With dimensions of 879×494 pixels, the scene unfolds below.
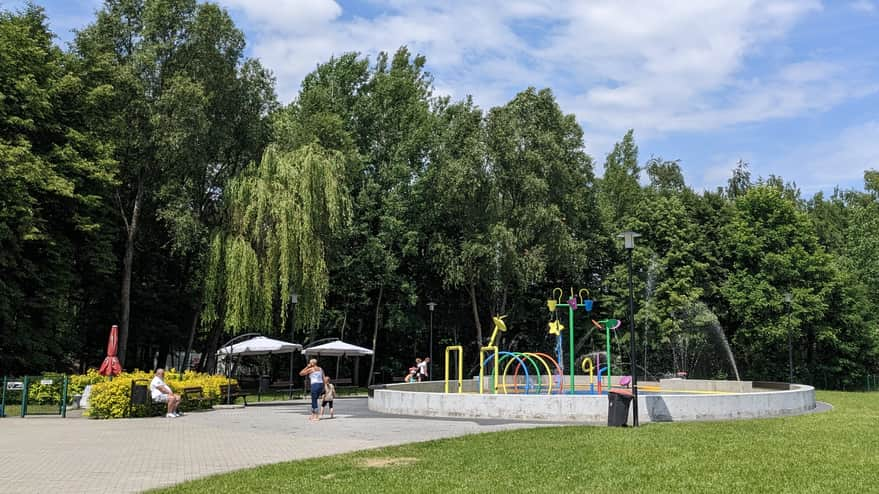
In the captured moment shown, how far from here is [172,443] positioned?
41.0ft

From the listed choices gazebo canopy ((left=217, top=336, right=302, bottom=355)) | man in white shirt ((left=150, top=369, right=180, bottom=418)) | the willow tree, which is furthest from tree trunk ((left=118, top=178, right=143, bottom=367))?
man in white shirt ((left=150, top=369, right=180, bottom=418))

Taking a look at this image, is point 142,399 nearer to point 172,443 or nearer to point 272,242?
point 172,443

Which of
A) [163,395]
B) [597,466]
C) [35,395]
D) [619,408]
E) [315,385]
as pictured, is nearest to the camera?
[597,466]

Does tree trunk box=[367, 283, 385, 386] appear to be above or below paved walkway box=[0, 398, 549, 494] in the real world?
above

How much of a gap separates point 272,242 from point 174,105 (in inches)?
290

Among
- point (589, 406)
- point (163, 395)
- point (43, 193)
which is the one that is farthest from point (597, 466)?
point (43, 193)

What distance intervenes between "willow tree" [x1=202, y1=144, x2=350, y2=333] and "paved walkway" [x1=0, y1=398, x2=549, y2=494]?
749 cm

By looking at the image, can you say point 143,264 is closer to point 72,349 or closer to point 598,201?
point 72,349

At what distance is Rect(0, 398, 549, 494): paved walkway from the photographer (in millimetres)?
8914

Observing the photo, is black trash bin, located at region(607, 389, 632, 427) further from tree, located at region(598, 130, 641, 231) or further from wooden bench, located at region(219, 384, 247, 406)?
tree, located at region(598, 130, 641, 231)

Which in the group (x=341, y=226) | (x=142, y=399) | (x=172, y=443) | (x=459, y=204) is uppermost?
(x=459, y=204)

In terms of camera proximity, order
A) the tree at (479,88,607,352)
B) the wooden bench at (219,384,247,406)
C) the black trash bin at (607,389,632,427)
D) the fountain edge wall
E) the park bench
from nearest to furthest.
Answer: the black trash bin at (607,389,632,427)
the fountain edge wall
the park bench
the wooden bench at (219,384,247,406)
the tree at (479,88,607,352)

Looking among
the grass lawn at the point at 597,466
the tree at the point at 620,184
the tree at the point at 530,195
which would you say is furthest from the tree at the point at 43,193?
the tree at the point at 620,184

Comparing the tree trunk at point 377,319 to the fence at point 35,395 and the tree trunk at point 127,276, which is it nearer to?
the tree trunk at point 127,276
